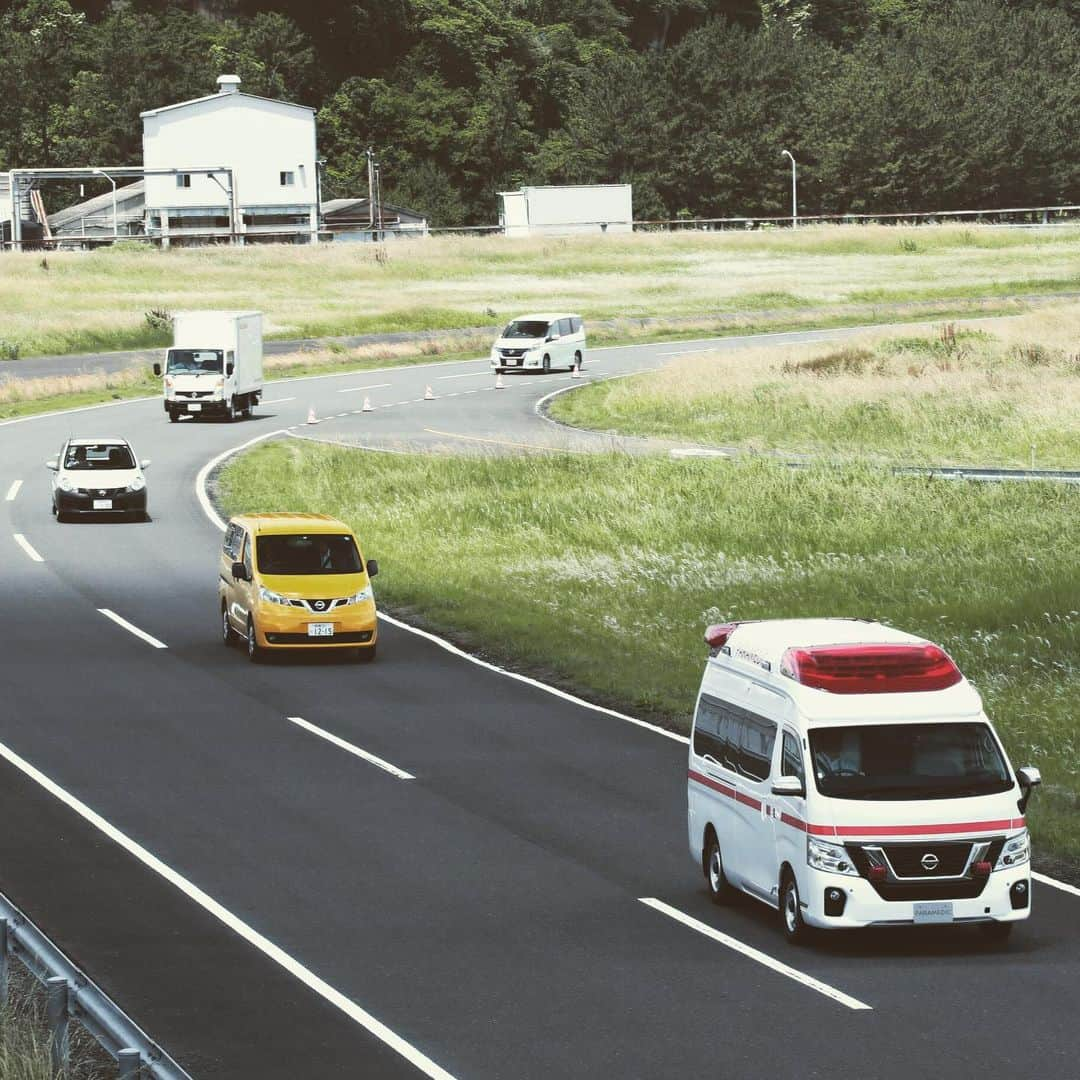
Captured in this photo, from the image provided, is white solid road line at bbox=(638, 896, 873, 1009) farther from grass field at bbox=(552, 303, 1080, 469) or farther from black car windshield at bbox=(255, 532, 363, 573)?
grass field at bbox=(552, 303, 1080, 469)

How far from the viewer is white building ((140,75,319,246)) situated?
126m

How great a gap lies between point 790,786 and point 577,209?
12325 cm

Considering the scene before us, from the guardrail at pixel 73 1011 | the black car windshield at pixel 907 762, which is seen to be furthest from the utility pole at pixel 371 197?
the guardrail at pixel 73 1011

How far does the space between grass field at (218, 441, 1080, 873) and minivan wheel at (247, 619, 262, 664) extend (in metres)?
3.27

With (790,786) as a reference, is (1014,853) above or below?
below

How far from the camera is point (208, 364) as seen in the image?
59.9 meters

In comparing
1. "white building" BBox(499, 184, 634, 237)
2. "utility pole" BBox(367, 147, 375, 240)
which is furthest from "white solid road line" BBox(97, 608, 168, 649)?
"white building" BBox(499, 184, 634, 237)

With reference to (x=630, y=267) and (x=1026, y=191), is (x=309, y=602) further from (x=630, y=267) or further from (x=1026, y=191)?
(x=1026, y=191)

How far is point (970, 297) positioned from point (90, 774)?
268 feet

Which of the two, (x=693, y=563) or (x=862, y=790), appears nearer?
(x=862, y=790)

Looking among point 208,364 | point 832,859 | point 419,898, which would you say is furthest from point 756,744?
point 208,364

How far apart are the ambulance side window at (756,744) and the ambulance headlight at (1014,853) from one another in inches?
73.4

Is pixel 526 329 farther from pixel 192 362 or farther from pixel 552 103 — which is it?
pixel 552 103

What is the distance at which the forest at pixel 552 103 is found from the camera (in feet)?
484
